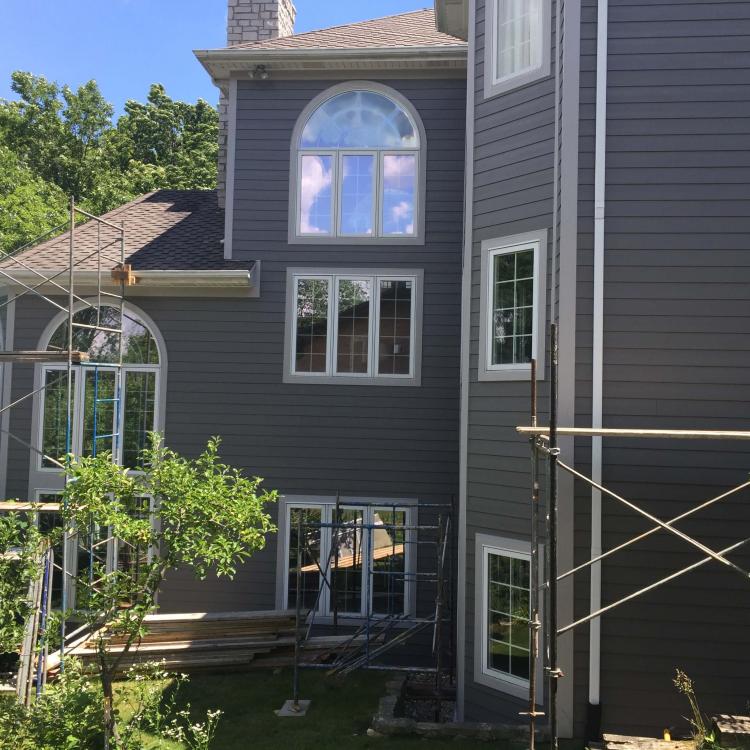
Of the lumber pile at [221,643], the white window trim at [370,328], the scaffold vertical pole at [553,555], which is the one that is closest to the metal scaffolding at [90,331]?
the lumber pile at [221,643]

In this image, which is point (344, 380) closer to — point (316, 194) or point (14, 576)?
point (316, 194)

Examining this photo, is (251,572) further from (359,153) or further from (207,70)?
(207,70)

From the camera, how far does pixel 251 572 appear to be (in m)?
10.6

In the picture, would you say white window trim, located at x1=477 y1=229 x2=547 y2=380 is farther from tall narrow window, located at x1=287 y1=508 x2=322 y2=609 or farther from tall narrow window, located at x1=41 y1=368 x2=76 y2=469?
tall narrow window, located at x1=41 y1=368 x2=76 y2=469

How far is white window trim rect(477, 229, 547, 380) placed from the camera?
24.3 ft

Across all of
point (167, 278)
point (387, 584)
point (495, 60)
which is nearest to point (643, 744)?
point (387, 584)

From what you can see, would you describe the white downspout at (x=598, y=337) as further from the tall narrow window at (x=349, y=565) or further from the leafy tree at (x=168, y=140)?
the leafy tree at (x=168, y=140)

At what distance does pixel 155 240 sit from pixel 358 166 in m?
3.34

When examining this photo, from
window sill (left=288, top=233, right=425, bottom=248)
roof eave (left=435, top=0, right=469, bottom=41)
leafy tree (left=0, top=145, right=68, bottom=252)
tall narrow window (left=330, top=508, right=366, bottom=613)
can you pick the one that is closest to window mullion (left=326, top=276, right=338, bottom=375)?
window sill (left=288, top=233, right=425, bottom=248)

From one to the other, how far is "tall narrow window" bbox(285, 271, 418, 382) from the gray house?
0.03 meters

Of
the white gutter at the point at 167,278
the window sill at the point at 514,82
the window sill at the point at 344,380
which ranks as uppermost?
the window sill at the point at 514,82

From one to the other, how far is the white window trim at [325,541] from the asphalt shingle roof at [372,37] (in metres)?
6.26

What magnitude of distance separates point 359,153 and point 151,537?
21.8 ft

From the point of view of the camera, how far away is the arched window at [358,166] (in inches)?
424
